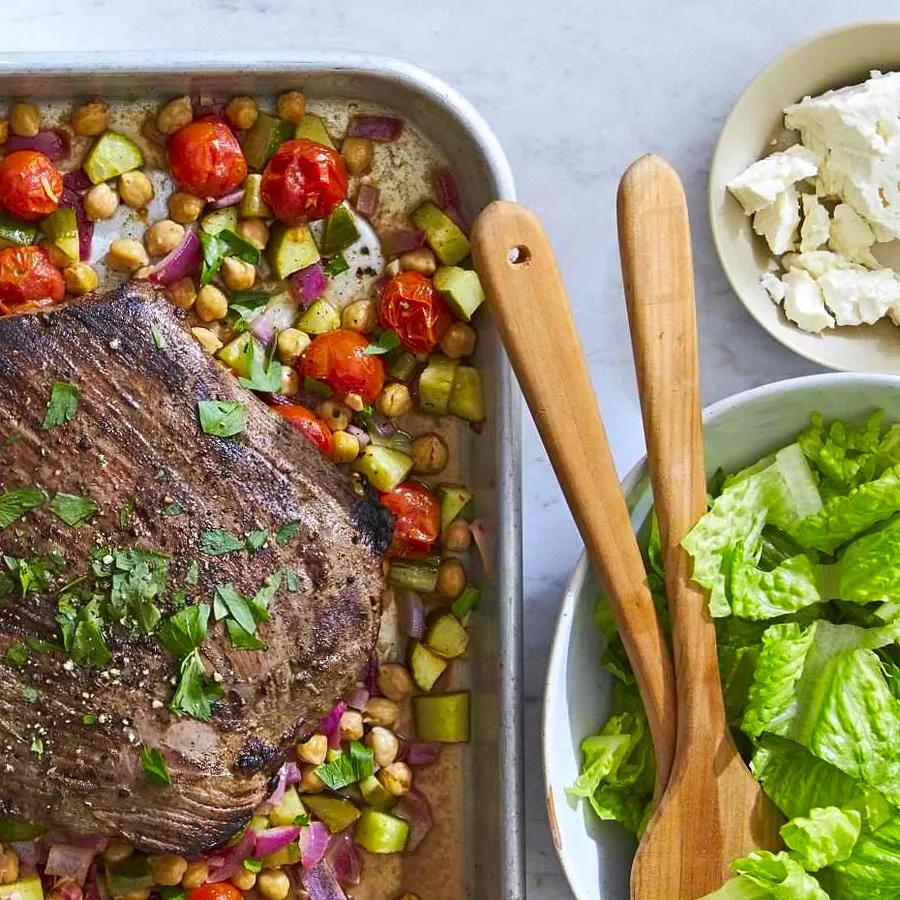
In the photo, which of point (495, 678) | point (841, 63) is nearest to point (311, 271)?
point (495, 678)

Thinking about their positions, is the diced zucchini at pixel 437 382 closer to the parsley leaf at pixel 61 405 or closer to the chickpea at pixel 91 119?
the parsley leaf at pixel 61 405

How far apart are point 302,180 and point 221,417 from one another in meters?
0.66

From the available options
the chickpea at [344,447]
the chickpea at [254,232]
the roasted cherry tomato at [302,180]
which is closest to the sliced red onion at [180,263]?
the chickpea at [254,232]

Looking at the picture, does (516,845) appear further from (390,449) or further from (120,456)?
(120,456)

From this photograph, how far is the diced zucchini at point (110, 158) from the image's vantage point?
327 cm

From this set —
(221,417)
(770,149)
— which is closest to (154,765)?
(221,417)

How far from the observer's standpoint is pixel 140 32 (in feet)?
11.1

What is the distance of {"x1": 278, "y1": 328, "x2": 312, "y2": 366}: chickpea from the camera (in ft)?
10.9

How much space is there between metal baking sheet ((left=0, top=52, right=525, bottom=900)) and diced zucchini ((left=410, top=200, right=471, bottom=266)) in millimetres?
68

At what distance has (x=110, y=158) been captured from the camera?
3277 mm

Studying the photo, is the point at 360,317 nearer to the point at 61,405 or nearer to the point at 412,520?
the point at 412,520

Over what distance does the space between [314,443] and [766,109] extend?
1401 mm

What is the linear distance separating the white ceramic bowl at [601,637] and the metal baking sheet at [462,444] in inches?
5.5

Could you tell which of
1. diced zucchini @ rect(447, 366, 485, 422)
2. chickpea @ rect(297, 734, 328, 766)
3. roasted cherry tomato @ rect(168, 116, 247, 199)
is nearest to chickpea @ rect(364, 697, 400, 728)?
chickpea @ rect(297, 734, 328, 766)
